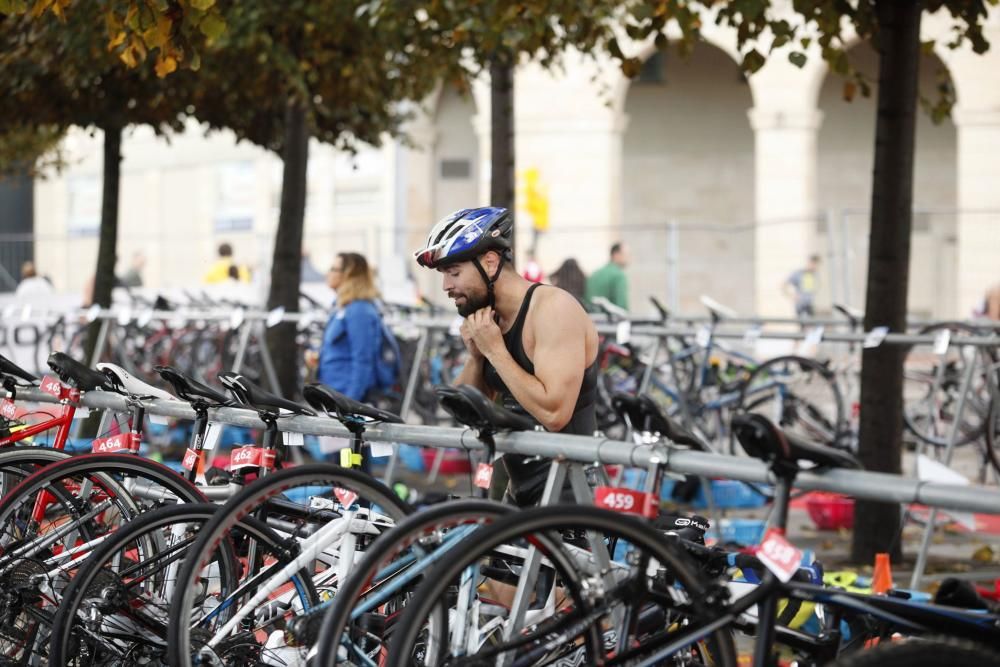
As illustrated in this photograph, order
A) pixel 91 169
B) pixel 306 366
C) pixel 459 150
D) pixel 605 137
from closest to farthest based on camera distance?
1. pixel 306 366
2. pixel 605 137
3. pixel 459 150
4. pixel 91 169

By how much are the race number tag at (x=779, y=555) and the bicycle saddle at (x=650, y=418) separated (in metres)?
0.45

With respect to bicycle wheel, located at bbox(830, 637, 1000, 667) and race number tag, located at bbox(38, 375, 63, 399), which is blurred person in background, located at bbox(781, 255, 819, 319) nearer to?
race number tag, located at bbox(38, 375, 63, 399)

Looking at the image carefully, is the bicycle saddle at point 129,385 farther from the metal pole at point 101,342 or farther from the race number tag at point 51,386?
the metal pole at point 101,342

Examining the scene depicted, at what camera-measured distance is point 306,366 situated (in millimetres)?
15930

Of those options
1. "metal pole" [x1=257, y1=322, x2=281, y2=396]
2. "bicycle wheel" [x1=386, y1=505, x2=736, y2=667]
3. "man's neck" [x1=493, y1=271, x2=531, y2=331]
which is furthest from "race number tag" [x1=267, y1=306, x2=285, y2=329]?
"bicycle wheel" [x1=386, y1=505, x2=736, y2=667]

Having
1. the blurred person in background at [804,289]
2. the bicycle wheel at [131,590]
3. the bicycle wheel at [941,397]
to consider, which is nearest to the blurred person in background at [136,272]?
the blurred person in background at [804,289]

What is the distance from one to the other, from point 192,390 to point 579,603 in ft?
6.48

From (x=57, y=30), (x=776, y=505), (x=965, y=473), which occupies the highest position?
(x=57, y=30)

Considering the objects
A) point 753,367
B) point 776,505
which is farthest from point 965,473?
point 776,505

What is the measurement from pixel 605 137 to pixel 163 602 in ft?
84.1

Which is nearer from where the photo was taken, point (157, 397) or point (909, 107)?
point (157, 397)

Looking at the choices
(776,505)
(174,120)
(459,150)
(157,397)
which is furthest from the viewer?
(459,150)

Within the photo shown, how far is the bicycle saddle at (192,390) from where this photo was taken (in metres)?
5.12

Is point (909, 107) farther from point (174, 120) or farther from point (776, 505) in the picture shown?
point (174, 120)
